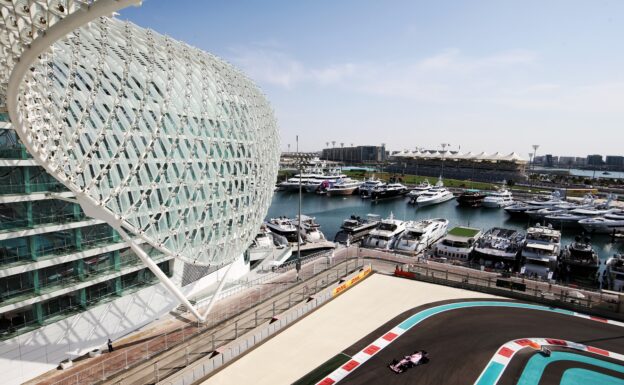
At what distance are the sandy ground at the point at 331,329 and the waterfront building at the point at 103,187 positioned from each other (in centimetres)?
734

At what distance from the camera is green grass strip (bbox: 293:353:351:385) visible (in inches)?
829

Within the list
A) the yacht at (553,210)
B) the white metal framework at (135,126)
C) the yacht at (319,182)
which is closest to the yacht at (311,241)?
the white metal framework at (135,126)

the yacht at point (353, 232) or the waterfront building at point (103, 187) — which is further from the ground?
the waterfront building at point (103, 187)

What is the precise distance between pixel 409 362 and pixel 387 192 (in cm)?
9831

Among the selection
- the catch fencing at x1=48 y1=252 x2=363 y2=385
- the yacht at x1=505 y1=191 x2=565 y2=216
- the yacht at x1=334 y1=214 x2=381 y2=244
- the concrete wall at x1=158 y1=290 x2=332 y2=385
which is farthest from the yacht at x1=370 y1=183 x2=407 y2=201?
the concrete wall at x1=158 y1=290 x2=332 y2=385

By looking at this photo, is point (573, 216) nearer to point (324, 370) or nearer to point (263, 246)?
point (263, 246)

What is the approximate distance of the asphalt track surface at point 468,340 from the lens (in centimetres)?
2125

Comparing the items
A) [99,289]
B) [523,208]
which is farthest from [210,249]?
[523,208]

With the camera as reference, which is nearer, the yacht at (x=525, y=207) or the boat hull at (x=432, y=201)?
the yacht at (x=525, y=207)

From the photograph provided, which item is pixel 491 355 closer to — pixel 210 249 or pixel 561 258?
pixel 210 249

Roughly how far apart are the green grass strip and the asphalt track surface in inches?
33.6

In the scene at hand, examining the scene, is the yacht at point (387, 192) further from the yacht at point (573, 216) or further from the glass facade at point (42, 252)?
the glass facade at point (42, 252)

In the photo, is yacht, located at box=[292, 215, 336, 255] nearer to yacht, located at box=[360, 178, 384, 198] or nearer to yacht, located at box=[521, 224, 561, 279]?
yacht, located at box=[521, 224, 561, 279]

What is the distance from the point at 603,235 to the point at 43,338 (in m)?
94.2
